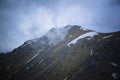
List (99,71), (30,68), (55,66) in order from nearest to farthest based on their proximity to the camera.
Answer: (99,71)
(55,66)
(30,68)

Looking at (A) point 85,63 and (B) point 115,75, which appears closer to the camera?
(B) point 115,75

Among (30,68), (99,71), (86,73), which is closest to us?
(99,71)

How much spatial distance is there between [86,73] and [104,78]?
17.8m

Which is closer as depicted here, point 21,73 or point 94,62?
point 94,62

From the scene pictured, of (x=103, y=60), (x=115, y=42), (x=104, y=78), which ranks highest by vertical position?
(x=115, y=42)

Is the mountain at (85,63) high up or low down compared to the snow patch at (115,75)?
up

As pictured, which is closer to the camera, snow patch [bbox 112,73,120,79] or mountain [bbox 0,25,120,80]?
snow patch [bbox 112,73,120,79]

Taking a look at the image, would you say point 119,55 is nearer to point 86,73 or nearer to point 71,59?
point 86,73

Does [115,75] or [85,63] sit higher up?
[85,63]

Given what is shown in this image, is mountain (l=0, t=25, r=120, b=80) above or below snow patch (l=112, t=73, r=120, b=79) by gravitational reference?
above

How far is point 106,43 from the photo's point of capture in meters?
116

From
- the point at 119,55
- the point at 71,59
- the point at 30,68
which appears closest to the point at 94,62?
the point at 119,55

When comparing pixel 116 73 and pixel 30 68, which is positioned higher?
pixel 30 68

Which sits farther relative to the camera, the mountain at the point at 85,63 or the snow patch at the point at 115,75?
the mountain at the point at 85,63
